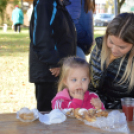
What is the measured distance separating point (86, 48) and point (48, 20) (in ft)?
2.01

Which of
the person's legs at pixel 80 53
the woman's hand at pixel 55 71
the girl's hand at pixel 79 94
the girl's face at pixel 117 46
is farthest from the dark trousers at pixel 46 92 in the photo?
the girl's face at pixel 117 46

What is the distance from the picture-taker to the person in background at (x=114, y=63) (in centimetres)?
206

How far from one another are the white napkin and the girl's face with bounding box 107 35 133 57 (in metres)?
0.63

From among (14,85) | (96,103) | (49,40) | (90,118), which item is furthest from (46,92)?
(14,85)

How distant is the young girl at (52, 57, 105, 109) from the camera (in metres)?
1.95

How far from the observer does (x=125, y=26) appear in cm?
207

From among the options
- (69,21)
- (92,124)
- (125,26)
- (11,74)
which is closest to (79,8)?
(69,21)

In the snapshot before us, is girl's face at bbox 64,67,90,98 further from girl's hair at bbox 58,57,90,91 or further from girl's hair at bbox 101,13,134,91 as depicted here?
girl's hair at bbox 101,13,134,91

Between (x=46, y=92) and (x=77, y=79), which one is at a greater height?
(x=77, y=79)

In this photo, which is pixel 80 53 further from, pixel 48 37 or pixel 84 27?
pixel 48 37

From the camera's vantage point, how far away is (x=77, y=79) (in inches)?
79.0

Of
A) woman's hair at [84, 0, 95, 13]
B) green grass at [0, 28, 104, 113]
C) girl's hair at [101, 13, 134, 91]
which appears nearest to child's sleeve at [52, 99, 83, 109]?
girl's hair at [101, 13, 134, 91]

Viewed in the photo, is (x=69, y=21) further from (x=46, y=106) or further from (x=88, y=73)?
(x=46, y=106)

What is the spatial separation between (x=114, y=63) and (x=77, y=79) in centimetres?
40
